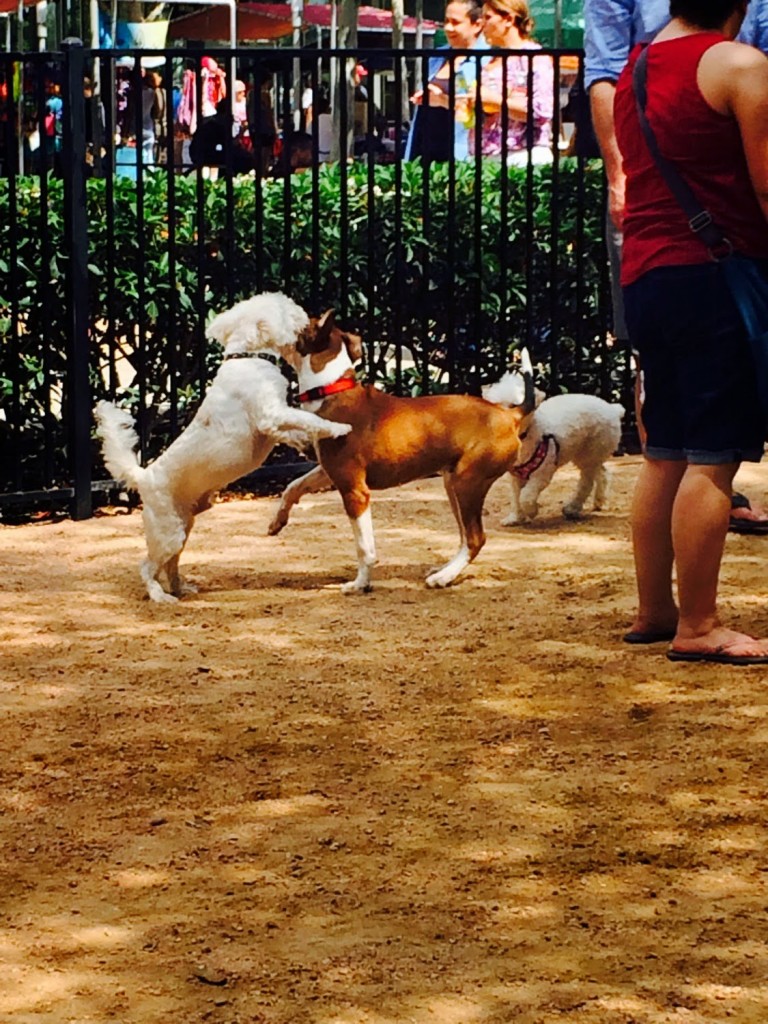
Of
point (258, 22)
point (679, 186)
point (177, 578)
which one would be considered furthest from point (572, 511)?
point (258, 22)

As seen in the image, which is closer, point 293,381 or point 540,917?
point 540,917

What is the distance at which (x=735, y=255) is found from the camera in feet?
16.7

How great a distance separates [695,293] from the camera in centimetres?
511

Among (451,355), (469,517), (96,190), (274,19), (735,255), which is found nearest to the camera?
(735,255)

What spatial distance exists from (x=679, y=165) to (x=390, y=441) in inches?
71.5

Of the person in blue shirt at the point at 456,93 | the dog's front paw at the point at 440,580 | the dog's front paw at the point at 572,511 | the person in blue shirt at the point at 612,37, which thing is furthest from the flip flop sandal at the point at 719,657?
the person in blue shirt at the point at 456,93

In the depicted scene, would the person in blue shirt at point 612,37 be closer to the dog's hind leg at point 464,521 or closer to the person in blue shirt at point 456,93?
the dog's hind leg at point 464,521

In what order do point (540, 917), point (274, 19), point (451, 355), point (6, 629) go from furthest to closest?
point (274, 19) < point (451, 355) < point (6, 629) < point (540, 917)

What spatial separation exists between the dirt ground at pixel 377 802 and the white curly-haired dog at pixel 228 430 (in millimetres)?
357

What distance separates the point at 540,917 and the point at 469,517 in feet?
10.1

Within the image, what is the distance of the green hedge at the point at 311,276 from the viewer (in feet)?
26.7

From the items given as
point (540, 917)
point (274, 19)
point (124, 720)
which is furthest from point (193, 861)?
point (274, 19)

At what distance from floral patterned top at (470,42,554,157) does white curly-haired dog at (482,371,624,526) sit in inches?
109

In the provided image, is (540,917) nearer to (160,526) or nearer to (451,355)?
(160,526)
